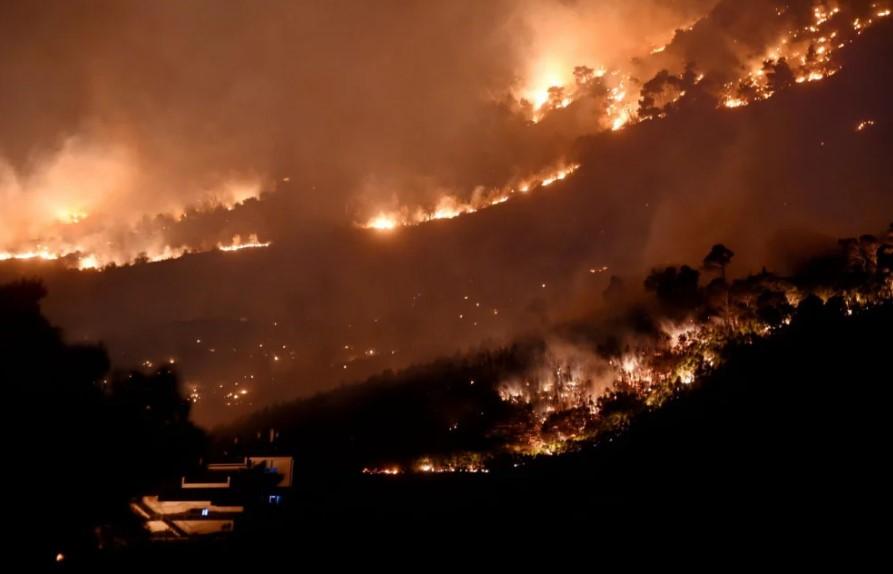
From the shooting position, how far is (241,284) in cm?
5331

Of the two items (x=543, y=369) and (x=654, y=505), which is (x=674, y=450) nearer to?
(x=654, y=505)

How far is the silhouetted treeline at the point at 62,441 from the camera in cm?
1404

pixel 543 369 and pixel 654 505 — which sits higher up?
pixel 543 369

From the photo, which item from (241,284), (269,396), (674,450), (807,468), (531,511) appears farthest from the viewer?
(241,284)

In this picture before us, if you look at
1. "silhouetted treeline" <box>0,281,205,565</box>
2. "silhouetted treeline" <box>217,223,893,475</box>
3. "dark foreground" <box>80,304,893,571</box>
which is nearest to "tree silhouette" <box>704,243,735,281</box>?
"silhouetted treeline" <box>217,223,893,475</box>

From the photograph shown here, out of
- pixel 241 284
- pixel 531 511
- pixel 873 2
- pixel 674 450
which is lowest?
pixel 531 511

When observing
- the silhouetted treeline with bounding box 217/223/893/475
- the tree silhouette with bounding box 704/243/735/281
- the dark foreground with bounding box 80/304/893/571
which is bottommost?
the dark foreground with bounding box 80/304/893/571

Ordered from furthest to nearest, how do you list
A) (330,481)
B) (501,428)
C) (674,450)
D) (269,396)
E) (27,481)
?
(269,396)
(501,428)
(330,481)
(674,450)
(27,481)

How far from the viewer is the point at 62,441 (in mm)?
14852

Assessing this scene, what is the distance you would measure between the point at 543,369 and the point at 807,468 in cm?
2444

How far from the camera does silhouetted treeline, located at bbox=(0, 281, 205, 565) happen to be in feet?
46.1

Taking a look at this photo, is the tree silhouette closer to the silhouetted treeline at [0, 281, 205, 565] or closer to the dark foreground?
the dark foreground

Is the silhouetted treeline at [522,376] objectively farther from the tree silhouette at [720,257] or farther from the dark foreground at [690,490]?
the dark foreground at [690,490]

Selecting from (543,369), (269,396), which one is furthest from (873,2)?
(269,396)
